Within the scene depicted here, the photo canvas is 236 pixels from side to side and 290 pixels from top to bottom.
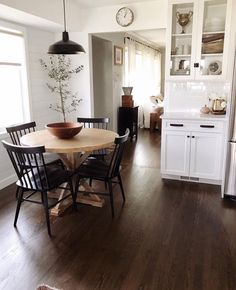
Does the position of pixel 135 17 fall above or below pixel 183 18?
above

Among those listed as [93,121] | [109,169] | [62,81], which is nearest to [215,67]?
[93,121]

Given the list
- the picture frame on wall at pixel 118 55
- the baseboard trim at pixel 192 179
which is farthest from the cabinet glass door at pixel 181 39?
the picture frame on wall at pixel 118 55

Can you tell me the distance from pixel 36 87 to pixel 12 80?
44cm

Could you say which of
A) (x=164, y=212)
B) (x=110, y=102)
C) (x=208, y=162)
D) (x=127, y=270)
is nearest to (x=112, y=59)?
(x=110, y=102)

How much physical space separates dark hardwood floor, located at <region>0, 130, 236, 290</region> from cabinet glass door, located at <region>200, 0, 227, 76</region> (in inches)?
71.2

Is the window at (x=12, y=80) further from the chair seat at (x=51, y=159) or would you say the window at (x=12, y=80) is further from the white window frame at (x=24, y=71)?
the chair seat at (x=51, y=159)

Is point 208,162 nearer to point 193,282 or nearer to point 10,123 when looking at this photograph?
point 193,282

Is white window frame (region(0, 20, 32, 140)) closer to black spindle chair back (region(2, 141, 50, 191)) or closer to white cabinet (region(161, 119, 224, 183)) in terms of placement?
black spindle chair back (region(2, 141, 50, 191))

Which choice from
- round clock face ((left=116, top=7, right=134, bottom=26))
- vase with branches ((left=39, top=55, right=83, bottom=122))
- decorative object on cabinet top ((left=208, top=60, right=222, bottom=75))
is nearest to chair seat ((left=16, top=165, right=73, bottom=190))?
vase with branches ((left=39, top=55, right=83, bottom=122))

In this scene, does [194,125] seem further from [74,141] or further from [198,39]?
[74,141]

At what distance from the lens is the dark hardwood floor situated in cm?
194

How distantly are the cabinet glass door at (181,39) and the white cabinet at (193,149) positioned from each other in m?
0.81

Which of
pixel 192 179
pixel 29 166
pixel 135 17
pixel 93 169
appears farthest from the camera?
pixel 135 17

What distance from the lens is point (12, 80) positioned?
3.82m
